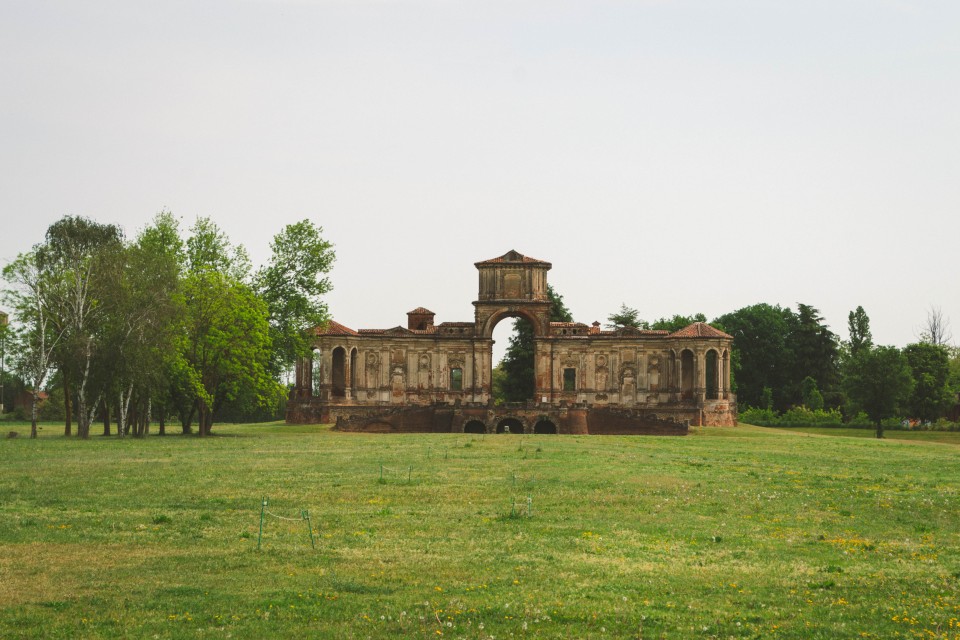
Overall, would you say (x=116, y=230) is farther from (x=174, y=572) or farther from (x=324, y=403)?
(x=174, y=572)

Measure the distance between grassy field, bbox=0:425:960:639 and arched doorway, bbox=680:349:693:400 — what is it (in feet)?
165

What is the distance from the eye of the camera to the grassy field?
1451 cm

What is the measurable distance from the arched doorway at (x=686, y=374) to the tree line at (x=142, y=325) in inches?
1297

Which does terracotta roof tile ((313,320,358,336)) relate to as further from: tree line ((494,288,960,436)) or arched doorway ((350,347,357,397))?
tree line ((494,288,960,436))

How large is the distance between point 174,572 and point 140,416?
51.9m

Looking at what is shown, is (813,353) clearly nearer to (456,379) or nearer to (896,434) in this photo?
(896,434)

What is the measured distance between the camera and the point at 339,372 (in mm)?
91125

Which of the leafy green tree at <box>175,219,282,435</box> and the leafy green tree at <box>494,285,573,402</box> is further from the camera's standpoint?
the leafy green tree at <box>494,285,573,402</box>

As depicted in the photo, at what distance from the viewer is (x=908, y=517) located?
2517 cm

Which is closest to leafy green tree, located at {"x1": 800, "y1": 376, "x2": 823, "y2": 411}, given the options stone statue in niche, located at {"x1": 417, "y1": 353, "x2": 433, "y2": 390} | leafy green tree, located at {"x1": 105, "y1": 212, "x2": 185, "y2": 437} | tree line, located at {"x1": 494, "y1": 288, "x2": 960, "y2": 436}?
tree line, located at {"x1": 494, "y1": 288, "x2": 960, "y2": 436}

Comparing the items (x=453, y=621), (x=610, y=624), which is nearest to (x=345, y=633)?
(x=453, y=621)

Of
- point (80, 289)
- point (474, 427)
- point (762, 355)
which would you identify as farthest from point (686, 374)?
point (80, 289)

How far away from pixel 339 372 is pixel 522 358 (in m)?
22.8

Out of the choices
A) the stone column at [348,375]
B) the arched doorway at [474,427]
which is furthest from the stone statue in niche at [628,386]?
the stone column at [348,375]
